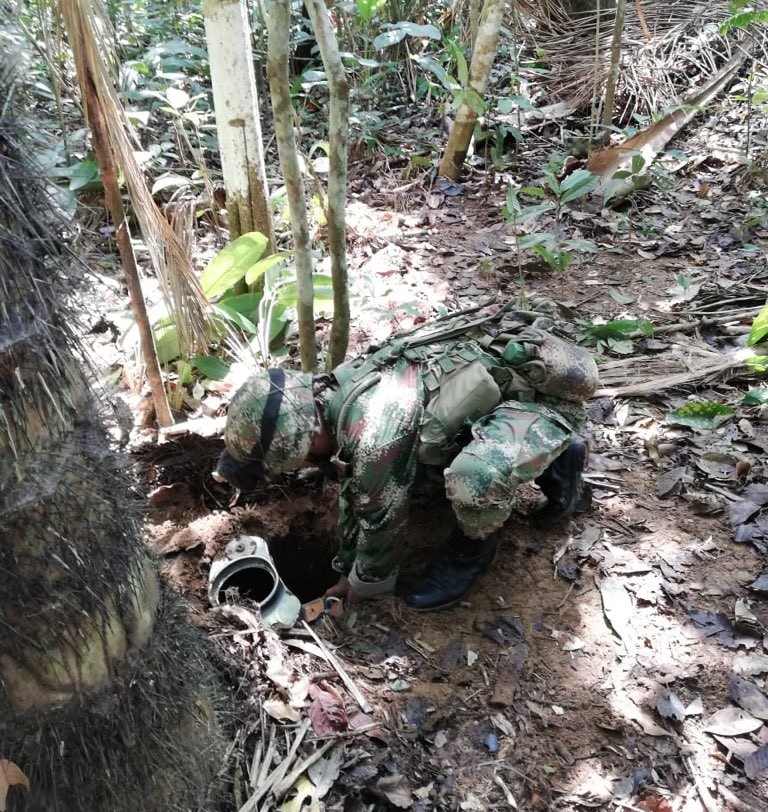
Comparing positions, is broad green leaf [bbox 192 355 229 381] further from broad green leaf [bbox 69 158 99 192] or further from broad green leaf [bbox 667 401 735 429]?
broad green leaf [bbox 667 401 735 429]

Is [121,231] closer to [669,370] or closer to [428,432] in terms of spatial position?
[428,432]

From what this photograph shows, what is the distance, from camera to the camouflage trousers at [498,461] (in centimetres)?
252

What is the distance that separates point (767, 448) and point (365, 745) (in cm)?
215

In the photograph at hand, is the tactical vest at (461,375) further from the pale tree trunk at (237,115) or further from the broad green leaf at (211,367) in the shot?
the pale tree trunk at (237,115)

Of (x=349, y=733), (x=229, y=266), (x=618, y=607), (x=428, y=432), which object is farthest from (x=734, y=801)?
(x=229, y=266)

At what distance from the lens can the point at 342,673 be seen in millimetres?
2402

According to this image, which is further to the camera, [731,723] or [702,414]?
[702,414]

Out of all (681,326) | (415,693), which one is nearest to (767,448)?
(681,326)

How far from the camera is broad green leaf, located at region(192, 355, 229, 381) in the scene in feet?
11.5

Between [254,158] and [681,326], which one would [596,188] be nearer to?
[681,326]

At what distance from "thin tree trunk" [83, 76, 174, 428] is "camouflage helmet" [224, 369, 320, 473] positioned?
0.55 meters

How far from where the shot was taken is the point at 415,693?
2.44 metres

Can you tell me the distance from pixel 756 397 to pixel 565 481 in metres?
1.07

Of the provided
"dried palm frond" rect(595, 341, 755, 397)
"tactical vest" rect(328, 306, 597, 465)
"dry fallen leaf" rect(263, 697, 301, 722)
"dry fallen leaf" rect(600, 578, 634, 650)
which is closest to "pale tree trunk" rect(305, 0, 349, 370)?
"tactical vest" rect(328, 306, 597, 465)
